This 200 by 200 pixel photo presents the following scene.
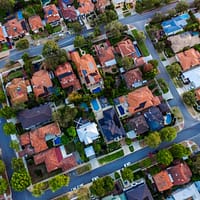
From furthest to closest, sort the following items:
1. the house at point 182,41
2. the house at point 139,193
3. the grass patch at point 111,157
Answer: the house at point 182,41, the grass patch at point 111,157, the house at point 139,193

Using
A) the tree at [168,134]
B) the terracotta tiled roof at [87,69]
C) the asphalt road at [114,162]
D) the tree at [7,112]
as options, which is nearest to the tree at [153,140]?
the tree at [168,134]

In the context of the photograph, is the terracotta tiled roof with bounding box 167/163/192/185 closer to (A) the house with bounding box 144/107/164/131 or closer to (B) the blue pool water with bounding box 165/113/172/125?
(A) the house with bounding box 144/107/164/131

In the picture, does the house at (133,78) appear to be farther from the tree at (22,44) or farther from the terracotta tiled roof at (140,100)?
the tree at (22,44)

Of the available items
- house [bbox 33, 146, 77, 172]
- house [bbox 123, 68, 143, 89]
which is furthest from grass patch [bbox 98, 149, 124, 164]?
house [bbox 123, 68, 143, 89]

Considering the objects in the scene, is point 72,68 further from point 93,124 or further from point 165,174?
point 165,174

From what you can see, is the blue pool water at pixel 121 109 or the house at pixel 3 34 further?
the house at pixel 3 34

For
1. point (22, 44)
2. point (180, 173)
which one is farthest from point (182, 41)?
point (22, 44)

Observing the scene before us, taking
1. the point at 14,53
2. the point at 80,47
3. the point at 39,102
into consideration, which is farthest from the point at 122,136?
the point at 14,53
